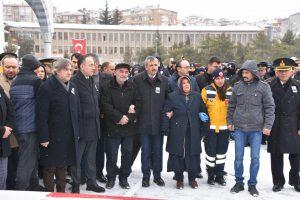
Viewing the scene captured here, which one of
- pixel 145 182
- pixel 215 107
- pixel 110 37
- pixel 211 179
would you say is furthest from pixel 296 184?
pixel 110 37

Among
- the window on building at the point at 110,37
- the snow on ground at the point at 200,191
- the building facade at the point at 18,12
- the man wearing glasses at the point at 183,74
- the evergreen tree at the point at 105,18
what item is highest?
the building facade at the point at 18,12

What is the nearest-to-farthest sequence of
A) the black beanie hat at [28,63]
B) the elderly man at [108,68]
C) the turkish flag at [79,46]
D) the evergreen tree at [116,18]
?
the black beanie hat at [28,63]
the elderly man at [108,68]
the turkish flag at [79,46]
the evergreen tree at [116,18]

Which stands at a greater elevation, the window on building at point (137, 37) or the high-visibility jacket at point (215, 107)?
the window on building at point (137, 37)

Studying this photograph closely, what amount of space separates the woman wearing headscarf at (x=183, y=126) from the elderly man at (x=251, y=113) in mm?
485

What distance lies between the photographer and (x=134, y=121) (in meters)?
5.08

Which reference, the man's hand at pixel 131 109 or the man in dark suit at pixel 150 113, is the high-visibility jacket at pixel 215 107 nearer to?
the man in dark suit at pixel 150 113

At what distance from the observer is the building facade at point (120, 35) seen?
9100 centimetres

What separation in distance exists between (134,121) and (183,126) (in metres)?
0.68

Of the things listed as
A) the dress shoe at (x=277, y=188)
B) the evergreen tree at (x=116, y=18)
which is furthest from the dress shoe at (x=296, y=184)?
the evergreen tree at (x=116, y=18)

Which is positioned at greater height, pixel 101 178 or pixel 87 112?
pixel 87 112

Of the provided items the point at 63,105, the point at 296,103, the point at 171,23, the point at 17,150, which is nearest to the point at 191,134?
the point at 296,103

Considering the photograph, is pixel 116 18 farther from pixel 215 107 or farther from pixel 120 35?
pixel 215 107

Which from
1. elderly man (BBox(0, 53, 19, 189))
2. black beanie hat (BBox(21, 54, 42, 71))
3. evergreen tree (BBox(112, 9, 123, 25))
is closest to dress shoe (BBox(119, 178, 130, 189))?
elderly man (BBox(0, 53, 19, 189))

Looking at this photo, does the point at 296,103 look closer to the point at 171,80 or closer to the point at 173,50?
the point at 171,80
